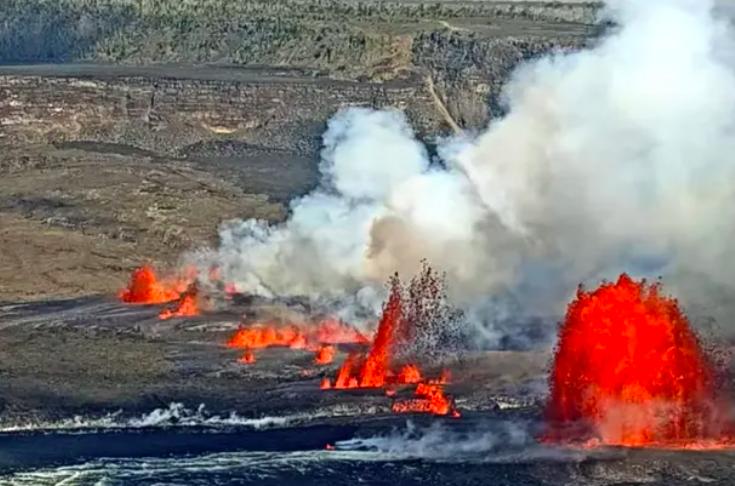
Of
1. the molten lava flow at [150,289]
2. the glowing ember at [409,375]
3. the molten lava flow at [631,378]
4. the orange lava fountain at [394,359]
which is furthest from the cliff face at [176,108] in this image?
the molten lava flow at [631,378]

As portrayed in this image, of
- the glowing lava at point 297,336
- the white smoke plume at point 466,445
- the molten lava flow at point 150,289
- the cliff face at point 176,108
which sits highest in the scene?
the cliff face at point 176,108

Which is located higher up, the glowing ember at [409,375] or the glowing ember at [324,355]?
the glowing ember at [324,355]

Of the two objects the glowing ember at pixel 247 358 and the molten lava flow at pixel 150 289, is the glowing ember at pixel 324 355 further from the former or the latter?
the molten lava flow at pixel 150 289

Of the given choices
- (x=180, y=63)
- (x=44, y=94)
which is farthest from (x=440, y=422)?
(x=180, y=63)

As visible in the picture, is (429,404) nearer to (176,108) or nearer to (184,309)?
(184,309)

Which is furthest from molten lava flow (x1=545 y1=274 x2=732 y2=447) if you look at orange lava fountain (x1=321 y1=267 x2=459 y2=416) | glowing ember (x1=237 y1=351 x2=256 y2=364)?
glowing ember (x1=237 y1=351 x2=256 y2=364)

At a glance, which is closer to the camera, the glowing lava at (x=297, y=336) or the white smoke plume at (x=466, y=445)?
the white smoke plume at (x=466, y=445)

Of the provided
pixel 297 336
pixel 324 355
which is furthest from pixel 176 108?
pixel 324 355
